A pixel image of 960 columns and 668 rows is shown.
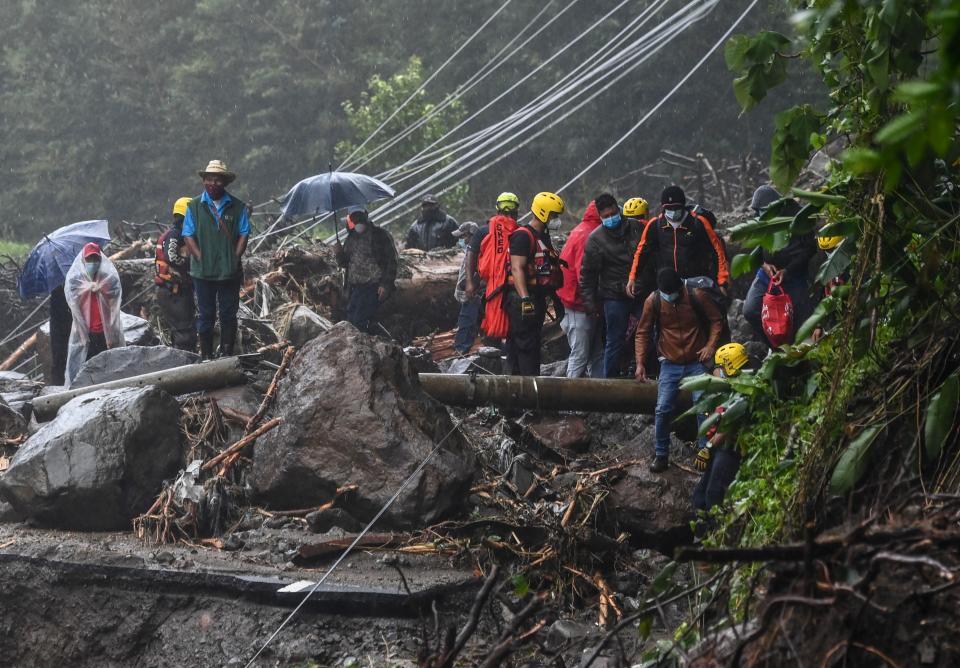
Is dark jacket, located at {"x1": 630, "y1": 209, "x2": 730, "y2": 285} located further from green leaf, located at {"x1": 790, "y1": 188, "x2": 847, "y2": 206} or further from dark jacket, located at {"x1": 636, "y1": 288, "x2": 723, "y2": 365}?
green leaf, located at {"x1": 790, "y1": 188, "x2": 847, "y2": 206}

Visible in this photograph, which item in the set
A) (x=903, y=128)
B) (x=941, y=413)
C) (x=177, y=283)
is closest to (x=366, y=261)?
(x=177, y=283)

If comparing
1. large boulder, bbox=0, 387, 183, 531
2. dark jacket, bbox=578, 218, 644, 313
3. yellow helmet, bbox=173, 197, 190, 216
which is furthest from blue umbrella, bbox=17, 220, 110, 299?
dark jacket, bbox=578, 218, 644, 313

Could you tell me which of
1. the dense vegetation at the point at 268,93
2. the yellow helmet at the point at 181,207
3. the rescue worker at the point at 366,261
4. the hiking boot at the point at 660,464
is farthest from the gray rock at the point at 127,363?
the dense vegetation at the point at 268,93

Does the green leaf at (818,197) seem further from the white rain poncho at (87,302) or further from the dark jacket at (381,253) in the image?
the white rain poncho at (87,302)

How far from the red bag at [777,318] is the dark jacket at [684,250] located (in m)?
0.38

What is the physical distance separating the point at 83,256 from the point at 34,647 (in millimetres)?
4893

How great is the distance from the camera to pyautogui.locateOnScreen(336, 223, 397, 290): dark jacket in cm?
1175

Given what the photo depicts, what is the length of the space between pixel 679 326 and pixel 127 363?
510cm

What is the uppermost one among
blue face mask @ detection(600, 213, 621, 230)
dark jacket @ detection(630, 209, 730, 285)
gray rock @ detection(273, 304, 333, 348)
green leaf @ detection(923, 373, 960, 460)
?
green leaf @ detection(923, 373, 960, 460)

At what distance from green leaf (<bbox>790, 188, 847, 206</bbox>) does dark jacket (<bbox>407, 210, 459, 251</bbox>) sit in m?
10.3

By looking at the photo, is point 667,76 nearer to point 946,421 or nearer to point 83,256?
point 83,256

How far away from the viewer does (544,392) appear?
9.08m

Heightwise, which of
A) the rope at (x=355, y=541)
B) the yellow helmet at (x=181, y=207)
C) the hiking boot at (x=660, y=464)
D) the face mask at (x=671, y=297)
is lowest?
the hiking boot at (x=660, y=464)

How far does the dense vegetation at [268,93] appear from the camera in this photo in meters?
28.4
